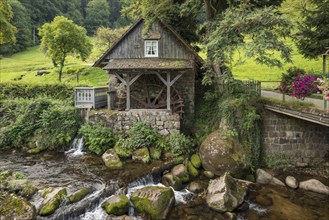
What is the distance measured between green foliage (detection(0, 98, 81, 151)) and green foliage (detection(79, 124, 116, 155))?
0.95 m

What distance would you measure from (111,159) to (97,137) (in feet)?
6.92

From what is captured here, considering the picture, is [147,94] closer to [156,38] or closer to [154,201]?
[156,38]

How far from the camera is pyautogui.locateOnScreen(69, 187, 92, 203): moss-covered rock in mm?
8235

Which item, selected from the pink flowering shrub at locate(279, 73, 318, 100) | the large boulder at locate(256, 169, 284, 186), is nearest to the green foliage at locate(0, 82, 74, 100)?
the large boulder at locate(256, 169, 284, 186)

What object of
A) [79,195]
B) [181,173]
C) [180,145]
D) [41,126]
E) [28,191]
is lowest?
[79,195]

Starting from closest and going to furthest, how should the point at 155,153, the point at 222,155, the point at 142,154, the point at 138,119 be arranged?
1. the point at 222,155
2. the point at 142,154
3. the point at 155,153
4. the point at 138,119

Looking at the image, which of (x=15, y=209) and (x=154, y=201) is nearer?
(x=15, y=209)

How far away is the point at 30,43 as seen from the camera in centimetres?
5503

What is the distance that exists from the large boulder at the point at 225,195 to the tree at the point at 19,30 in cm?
5424

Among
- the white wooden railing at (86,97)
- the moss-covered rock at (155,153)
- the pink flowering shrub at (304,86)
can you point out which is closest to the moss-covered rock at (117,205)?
the moss-covered rock at (155,153)

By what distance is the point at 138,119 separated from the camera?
13984mm

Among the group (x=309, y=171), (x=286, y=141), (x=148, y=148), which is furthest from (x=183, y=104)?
(x=309, y=171)

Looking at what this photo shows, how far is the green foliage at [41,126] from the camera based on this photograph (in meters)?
13.8

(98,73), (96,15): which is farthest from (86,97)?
(96,15)
